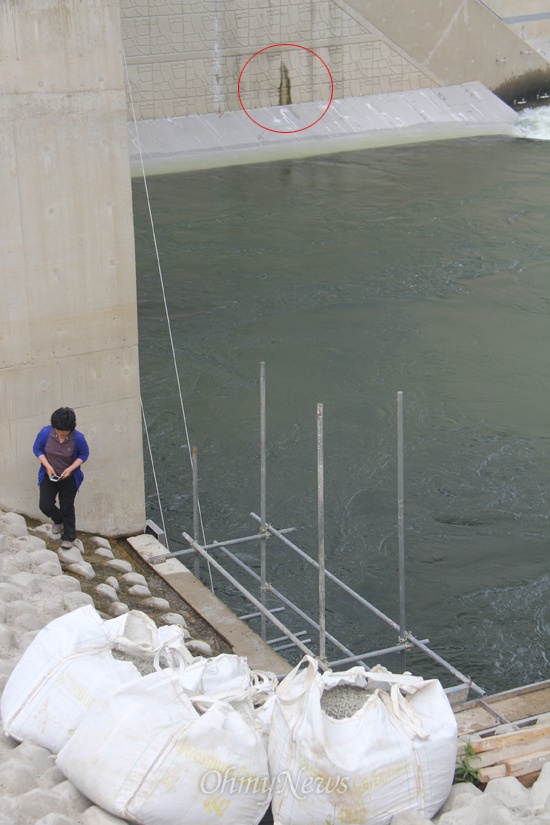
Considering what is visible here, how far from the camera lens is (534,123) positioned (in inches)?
1071

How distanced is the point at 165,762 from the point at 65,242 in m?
4.56

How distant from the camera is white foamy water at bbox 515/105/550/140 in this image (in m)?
26.3

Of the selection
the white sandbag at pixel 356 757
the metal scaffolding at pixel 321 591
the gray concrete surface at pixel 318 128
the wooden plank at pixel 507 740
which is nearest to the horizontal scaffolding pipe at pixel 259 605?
the metal scaffolding at pixel 321 591

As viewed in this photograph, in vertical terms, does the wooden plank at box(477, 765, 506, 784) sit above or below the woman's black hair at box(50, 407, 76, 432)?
below

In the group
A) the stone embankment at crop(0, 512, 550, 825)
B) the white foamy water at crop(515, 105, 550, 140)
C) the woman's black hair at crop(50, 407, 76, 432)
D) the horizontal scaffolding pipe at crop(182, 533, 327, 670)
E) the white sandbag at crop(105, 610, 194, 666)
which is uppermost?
the white foamy water at crop(515, 105, 550, 140)

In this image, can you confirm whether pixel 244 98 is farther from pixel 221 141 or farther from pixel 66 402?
pixel 66 402

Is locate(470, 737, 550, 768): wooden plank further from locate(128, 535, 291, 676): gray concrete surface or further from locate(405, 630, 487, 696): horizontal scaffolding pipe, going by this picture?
locate(128, 535, 291, 676): gray concrete surface

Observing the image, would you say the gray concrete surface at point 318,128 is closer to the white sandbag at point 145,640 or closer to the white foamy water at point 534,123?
the white foamy water at point 534,123

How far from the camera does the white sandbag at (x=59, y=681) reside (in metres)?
5.28

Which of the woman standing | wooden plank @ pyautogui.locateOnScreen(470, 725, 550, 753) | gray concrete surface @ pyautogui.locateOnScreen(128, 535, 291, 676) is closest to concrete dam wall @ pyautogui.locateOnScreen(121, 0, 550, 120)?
gray concrete surface @ pyautogui.locateOnScreen(128, 535, 291, 676)

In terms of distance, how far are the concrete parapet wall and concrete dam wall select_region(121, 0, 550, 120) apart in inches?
644

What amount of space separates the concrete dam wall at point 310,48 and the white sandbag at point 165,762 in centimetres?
2070

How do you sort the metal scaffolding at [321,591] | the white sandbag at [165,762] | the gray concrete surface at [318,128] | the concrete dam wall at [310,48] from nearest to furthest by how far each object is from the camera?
the white sandbag at [165,762], the metal scaffolding at [321,591], the gray concrete surface at [318,128], the concrete dam wall at [310,48]

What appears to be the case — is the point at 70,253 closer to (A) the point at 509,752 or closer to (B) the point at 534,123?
(A) the point at 509,752
